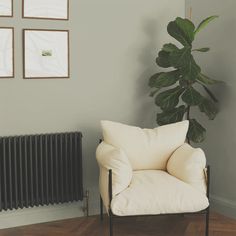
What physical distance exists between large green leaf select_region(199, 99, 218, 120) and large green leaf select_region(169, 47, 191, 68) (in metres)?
0.42

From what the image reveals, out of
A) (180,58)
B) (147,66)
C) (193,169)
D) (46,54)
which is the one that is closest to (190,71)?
(180,58)

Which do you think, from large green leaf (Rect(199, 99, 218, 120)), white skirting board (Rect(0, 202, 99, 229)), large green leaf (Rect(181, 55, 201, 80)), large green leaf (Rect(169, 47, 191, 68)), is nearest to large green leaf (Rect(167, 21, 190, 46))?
large green leaf (Rect(169, 47, 191, 68))

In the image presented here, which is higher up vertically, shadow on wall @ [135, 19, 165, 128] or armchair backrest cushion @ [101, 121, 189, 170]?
shadow on wall @ [135, 19, 165, 128]

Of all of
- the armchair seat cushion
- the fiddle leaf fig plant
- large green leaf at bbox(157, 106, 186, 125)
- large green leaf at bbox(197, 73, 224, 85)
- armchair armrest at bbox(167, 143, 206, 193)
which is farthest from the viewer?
large green leaf at bbox(157, 106, 186, 125)

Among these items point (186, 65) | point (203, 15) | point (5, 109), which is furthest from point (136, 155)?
point (203, 15)

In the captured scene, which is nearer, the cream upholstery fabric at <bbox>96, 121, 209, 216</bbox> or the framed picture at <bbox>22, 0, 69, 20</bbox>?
the cream upholstery fabric at <bbox>96, 121, 209, 216</bbox>

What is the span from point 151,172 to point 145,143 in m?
0.25

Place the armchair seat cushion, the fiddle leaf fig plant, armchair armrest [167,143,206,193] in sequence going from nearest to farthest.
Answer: the armchair seat cushion < armchair armrest [167,143,206,193] < the fiddle leaf fig plant

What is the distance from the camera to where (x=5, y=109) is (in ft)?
12.2

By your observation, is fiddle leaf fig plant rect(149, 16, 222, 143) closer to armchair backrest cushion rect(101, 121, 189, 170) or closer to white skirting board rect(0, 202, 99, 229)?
armchair backrest cushion rect(101, 121, 189, 170)

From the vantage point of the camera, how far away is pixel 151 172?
11.5ft

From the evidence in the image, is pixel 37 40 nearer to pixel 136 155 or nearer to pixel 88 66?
pixel 88 66

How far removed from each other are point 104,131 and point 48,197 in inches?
29.3

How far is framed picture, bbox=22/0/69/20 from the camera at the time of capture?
3.72m
